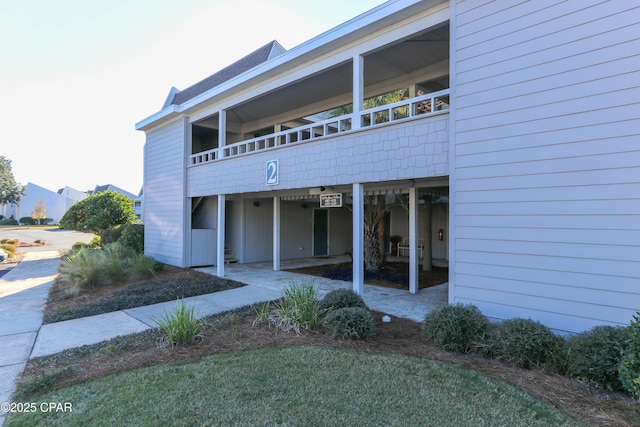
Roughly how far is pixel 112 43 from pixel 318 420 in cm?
1198

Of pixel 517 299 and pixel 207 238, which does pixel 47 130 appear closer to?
A: pixel 207 238

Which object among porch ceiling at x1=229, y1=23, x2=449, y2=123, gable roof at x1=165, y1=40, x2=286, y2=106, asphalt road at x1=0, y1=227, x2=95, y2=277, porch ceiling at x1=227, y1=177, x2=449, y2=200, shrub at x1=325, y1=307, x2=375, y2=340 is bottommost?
asphalt road at x1=0, y1=227, x2=95, y2=277

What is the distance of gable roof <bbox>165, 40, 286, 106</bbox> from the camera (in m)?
10.9

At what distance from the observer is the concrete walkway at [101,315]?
4707 millimetres

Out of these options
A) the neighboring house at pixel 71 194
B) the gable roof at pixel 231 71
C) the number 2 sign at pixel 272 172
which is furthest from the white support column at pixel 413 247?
the neighboring house at pixel 71 194

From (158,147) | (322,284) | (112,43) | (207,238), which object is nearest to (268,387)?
(322,284)

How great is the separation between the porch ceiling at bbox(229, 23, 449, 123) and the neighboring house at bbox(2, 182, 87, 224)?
60.9 meters

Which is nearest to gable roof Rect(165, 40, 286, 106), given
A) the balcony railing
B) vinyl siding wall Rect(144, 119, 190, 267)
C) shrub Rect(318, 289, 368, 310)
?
vinyl siding wall Rect(144, 119, 190, 267)

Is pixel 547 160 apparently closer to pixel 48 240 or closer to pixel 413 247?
pixel 413 247

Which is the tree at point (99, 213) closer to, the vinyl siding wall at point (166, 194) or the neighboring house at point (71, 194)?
the vinyl siding wall at point (166, 194)

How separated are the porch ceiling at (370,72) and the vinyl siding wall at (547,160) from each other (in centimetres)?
150

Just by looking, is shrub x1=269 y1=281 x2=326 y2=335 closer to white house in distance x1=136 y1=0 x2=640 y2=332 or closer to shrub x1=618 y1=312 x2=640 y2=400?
white house in distance x1=136 y1=0 x2=640 y2=332

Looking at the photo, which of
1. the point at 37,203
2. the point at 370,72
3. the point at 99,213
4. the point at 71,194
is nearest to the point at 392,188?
the point at 370,72

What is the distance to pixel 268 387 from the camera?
323 centimetres
